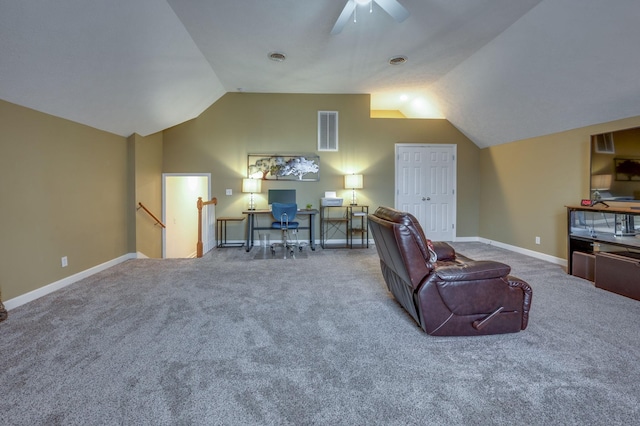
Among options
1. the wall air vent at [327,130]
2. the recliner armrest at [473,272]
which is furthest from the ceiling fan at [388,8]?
the wall air vent at [327,130]

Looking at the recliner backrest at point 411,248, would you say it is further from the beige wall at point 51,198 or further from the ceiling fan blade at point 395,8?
the beige wall at point 51,198

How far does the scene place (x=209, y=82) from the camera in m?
4.74

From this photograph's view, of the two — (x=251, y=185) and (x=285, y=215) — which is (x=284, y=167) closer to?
(x=251, y=185)

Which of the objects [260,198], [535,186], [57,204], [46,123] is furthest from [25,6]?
[535,186]

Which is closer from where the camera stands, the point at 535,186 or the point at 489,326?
the point at 489,326

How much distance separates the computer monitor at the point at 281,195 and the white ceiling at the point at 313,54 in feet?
6.69

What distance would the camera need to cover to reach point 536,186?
462 centimetres

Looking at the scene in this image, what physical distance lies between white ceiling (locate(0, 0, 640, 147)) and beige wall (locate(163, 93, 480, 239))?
0.67 meters

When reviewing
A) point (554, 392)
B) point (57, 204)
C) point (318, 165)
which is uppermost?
point (318, 165)

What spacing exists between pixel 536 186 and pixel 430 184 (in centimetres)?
184

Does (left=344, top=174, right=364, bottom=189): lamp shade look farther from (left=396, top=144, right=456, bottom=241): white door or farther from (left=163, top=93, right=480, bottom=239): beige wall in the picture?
(left=396, top=144, right=456, bottom=241): white door

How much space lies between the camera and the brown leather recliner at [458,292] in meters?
2.03

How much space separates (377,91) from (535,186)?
331cm

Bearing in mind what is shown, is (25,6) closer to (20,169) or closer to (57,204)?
(20,169)
